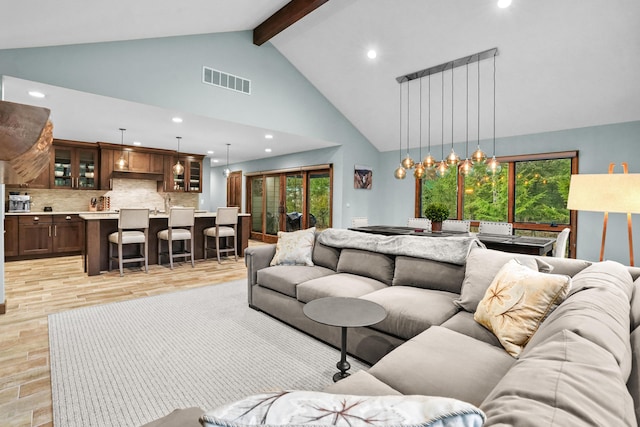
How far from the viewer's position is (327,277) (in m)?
3.02

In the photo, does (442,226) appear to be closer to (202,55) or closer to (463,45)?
(463,45)

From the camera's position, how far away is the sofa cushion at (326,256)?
11.3ft

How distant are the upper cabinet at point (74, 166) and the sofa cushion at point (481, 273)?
7686mm

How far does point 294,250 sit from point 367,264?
88 cm

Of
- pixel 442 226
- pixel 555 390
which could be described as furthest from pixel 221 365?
pixel 442 226

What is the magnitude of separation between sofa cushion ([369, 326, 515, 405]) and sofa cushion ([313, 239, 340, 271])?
1.71 metres

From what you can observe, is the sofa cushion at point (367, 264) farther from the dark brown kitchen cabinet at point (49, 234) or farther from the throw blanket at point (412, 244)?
the dark brown kitchen cabinet at point (49, 234)

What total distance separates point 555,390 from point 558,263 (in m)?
1.97

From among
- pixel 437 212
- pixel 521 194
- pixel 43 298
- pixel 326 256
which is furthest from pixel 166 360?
pixel 521 194

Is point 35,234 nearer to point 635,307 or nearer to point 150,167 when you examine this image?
point 150,167

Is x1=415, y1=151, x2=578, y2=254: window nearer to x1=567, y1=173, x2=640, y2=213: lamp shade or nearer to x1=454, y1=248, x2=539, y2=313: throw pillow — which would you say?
x1=567, y1=173, x2=640, y2=213: lamp shade

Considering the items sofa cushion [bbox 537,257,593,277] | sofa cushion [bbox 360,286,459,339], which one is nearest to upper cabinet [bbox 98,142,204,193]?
sofa cushion [bbox 360,286,459,339]

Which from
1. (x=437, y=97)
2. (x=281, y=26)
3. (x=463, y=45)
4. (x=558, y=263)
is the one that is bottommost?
(x=558, y=263)

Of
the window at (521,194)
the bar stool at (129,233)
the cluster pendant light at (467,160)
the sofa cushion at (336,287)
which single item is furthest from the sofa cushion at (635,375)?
the bar stool at (129,233)
